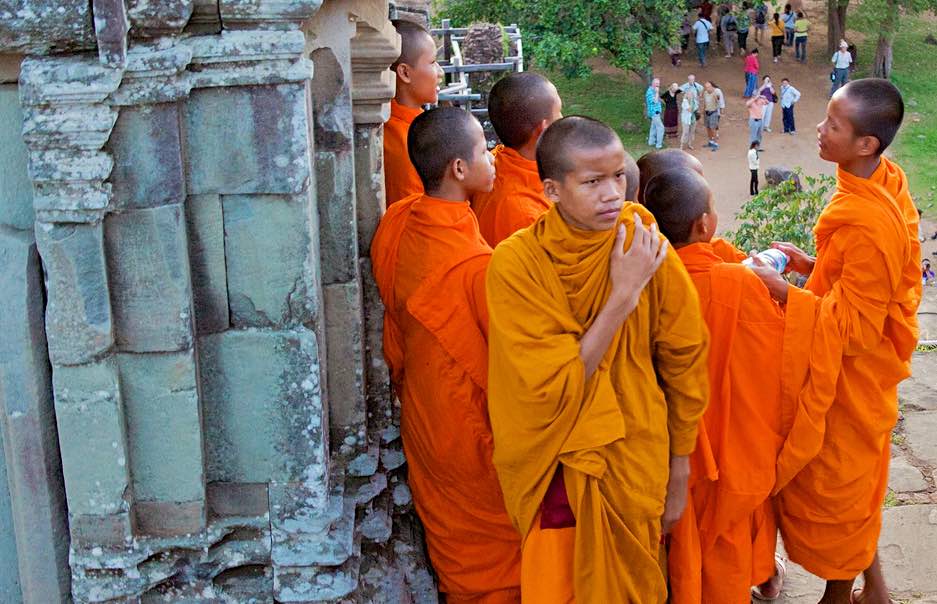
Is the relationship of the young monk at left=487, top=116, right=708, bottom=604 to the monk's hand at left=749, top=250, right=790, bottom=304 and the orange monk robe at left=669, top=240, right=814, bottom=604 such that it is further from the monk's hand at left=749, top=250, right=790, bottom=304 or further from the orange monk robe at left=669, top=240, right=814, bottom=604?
the monk's hand at left=749, top=250, right=790, bottom=304

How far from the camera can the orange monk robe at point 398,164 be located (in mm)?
4707

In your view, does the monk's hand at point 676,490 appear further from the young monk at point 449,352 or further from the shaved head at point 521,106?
the shaved head at point 521,106

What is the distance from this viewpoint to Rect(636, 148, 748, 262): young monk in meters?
4.21

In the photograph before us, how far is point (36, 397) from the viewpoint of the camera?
11.2ft

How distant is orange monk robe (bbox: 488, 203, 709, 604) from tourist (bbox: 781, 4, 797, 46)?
2170 centimetres

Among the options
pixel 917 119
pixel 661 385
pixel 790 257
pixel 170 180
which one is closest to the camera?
pixel 170 180

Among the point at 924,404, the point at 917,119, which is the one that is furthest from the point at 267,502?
the point at 917,119

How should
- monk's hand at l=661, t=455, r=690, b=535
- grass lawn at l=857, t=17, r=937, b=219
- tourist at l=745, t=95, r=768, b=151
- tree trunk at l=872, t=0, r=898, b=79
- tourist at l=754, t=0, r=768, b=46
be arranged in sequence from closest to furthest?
monk's hand at l=661, t=455, r=690, b=535
grass lawn at l=857, t=17, r=937, b=219
tourist at l=745, t=95, r=768, b=151
tree trunk at l=872, t=0, r=898, b=79
tourist at l=754, t=0, r=768, b=46

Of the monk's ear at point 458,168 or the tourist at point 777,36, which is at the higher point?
the monk's ear at point 458,168

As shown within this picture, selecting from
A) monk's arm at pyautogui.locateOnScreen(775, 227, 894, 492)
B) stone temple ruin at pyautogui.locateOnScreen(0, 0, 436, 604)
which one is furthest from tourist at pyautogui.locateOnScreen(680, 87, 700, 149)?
stone temple ruin at pyautogui.locateOnScreen(0, 0, 436, 604)

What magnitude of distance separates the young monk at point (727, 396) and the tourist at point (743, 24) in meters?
19.8

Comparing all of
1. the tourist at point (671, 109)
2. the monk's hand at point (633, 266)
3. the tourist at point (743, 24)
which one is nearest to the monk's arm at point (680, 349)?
the monk's hand at point (633, 266)

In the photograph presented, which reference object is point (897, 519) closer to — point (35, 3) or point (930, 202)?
point (35, 3)

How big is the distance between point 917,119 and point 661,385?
18784 millimetres
